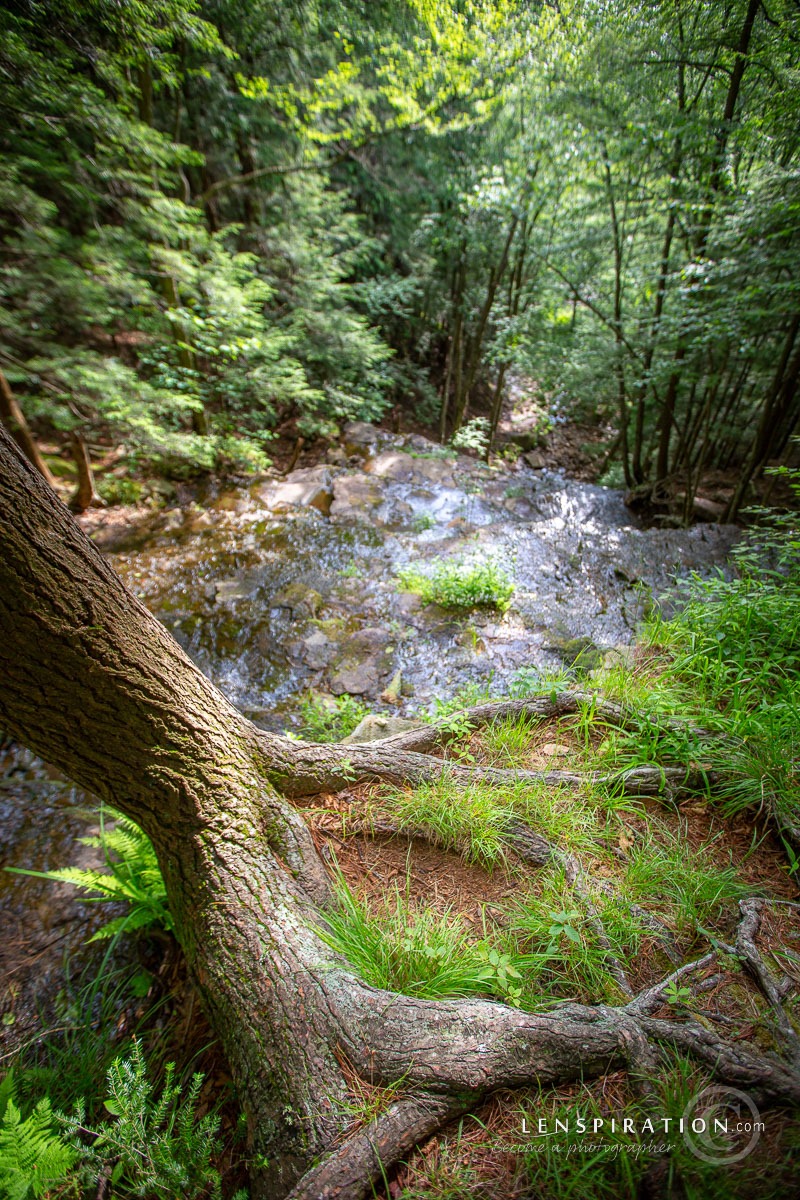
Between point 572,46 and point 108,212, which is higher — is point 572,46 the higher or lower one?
the higher one

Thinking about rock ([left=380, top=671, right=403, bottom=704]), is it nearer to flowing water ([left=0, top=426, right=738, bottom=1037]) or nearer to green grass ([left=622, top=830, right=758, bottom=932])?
flowing water ([left=0, top=426, right=738, bottom=1037])

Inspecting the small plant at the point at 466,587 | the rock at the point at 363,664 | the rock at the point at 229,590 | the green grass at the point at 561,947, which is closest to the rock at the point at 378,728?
the rock at the point at 363,664

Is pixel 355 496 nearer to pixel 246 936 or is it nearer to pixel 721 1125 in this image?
pixel 246 936

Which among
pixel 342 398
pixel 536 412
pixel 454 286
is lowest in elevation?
pixel 342 398

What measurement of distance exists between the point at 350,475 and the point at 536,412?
9.10 m

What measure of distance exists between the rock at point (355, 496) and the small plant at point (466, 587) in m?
1.90

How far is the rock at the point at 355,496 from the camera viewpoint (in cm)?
660

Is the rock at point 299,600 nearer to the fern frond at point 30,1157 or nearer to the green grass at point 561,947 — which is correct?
the green grass at point 561,947

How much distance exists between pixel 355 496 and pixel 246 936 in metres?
6.14

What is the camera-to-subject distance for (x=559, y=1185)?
40.6 inches

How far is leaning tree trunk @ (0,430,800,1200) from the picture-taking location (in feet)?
3.96

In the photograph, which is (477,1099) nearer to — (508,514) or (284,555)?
(284,555)

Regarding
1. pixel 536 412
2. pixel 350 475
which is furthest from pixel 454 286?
pixel 350 475

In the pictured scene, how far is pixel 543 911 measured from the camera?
1.70 metres
